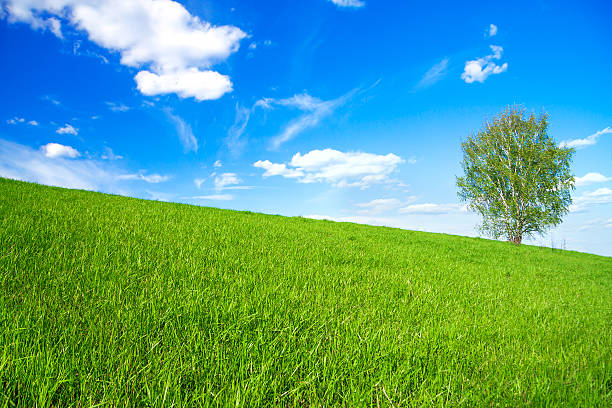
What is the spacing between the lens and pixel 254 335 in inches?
98.3

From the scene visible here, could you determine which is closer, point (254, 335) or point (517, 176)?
point (254, 335)

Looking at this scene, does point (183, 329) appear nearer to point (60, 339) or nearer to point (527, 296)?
point (60, 339)

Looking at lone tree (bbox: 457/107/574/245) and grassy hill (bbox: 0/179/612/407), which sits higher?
lone tree (bbox: 457/107/574/245)

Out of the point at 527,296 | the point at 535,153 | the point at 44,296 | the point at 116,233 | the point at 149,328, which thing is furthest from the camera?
the point at 535,153

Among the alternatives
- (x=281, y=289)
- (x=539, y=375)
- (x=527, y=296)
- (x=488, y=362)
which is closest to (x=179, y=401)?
(x=281, y=289)

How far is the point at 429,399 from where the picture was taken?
194 cm

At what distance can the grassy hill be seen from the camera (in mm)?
1809

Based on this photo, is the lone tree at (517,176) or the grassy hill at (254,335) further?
the lone tree at (517,176)

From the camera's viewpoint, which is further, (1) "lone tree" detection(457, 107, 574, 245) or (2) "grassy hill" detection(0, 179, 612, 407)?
(1) "lone tree" detection(457, 107, 574, 245)

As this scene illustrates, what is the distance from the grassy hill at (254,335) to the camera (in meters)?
1.81

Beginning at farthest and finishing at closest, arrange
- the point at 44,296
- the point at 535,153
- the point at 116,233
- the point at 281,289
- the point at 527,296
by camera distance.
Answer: the point at 535,153 → the point at 527,296 → the point at 116,233 → the point at 281,289 → the point at 44,296

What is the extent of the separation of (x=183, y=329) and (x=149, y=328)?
0.91 feet

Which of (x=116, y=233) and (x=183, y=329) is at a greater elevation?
(x=116, y=233)

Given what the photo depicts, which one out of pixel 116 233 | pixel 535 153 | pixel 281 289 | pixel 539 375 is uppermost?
pixel 535 153
